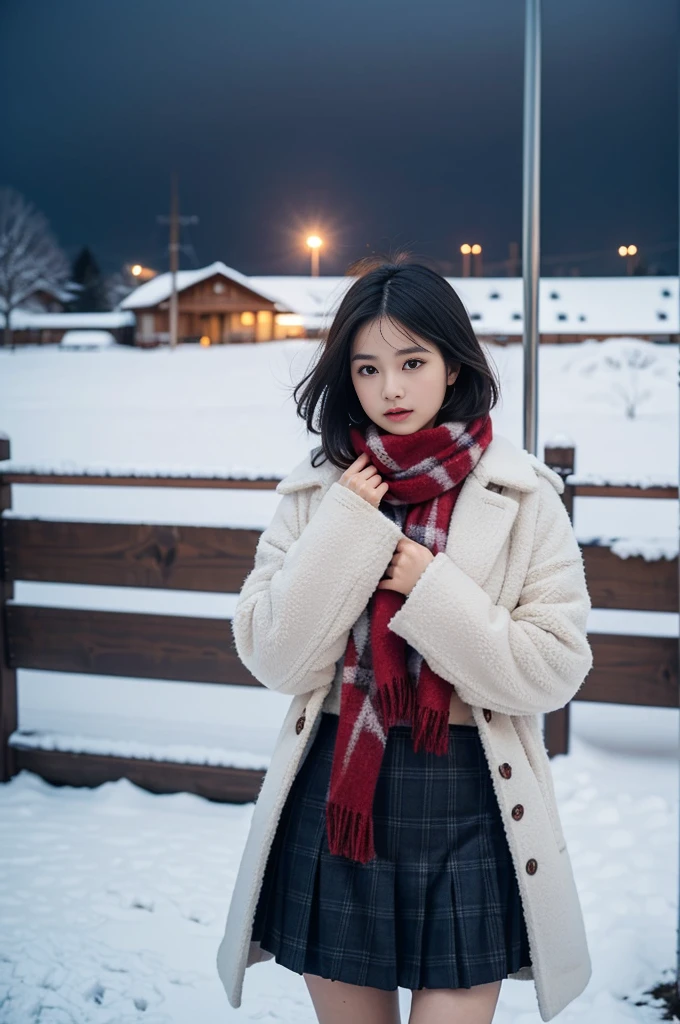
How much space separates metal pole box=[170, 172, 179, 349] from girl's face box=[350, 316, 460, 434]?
60.6 inches

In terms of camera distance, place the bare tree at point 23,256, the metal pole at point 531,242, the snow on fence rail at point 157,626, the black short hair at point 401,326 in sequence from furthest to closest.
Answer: the bare tree at point 23,256 → the snow on fence rail at point 157,626 → the metal pole at point 531,242 → the black short hair at point 401,326

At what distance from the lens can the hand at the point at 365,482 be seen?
3.26ft

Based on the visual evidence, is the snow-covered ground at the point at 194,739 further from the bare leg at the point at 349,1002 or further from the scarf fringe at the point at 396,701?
the scarf fringe at the point at 396,701

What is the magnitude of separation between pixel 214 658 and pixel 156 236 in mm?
1358

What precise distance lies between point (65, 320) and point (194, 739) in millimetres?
1333

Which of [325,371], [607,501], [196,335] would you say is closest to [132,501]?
[196,335]

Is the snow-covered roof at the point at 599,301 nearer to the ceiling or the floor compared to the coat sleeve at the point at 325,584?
nearer to the ceiling

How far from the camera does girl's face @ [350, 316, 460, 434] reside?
40.2 inches

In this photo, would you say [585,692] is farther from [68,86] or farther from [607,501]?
[68,86]

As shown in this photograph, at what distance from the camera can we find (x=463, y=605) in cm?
93

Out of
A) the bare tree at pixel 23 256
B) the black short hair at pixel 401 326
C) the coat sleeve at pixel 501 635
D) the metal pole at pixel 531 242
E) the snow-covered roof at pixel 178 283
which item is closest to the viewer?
the coat sleeve at pixel 501 635

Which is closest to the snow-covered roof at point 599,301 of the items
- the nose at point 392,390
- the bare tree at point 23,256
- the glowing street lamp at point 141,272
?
the glowing street lamp at point 141,272

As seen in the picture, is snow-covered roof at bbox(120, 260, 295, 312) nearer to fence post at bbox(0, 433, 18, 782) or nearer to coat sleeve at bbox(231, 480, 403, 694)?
fence post at bbox(0, 433, 18, 782)

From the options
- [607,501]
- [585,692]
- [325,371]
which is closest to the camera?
[325,371]
